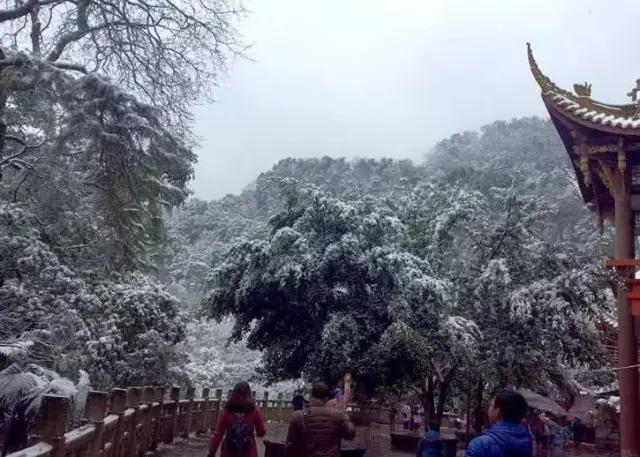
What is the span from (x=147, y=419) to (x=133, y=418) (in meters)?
1.50

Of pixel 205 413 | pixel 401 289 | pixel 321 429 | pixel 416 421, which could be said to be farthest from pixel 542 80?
pixel 416 421

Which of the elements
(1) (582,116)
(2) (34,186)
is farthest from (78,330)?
(1) (582,116)

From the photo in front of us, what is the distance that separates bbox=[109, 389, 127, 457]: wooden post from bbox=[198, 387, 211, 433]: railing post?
340 inches

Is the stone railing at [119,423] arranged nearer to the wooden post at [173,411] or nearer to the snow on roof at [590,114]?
the wooden post at [173,411]

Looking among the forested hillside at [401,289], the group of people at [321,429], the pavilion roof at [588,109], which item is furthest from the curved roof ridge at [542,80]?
the group of people at [321,429]

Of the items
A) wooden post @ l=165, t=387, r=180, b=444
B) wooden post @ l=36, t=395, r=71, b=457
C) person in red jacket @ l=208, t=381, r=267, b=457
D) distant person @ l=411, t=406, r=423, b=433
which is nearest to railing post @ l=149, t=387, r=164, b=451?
wooden post @ l=165, t=387, r=180, b=444

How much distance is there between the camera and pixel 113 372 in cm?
1655

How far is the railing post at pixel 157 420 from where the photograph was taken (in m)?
11.1

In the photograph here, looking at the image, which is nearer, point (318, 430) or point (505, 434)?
point (505, 434)

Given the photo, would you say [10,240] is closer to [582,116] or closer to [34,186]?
[34,186]

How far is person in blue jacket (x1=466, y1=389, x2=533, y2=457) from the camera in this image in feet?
10.6

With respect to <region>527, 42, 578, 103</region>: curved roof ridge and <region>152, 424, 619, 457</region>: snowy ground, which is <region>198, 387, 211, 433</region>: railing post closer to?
<region>152, 424, 619, 457</region>: snowy ground

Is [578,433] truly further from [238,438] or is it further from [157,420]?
[238,438]

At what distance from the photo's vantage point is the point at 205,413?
16.9 meters
